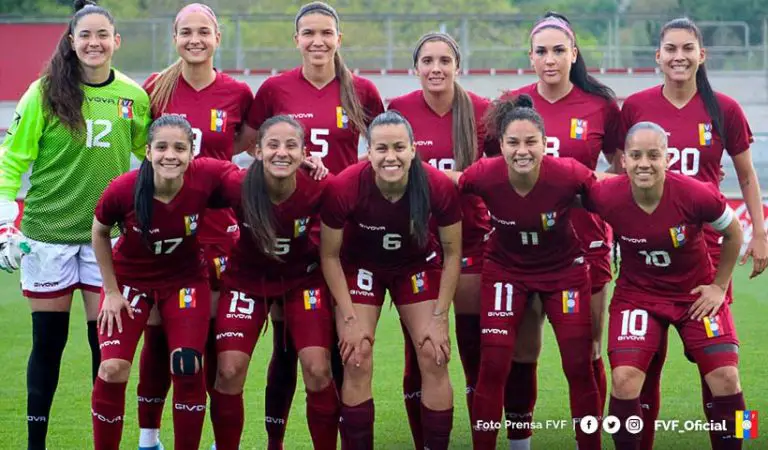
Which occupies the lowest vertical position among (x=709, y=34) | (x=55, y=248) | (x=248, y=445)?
(x=248, y=445)

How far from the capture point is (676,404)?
6875mm

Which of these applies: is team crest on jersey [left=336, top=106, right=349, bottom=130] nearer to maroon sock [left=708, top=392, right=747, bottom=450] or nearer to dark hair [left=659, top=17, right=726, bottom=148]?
dark hair [left=659, top=17, right=726, bottom=148]

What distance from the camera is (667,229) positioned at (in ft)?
16.5

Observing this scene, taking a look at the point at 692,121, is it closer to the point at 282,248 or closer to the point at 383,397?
the point at 282,248

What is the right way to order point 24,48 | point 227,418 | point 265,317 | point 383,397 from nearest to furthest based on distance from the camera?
→ point 227,418 < point 265,317 < point 383,397 < point 24,48

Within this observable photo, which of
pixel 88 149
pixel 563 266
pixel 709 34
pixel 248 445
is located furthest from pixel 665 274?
pixel 709 34

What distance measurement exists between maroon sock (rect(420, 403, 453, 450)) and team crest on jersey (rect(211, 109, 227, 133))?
5.17 feet

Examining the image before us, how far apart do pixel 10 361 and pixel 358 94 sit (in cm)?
376

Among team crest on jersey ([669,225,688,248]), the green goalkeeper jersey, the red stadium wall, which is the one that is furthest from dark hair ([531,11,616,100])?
the red stadium wall

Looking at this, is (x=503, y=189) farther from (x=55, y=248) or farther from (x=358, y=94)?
(x=55, y=248)

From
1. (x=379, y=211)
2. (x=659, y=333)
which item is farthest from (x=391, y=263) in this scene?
(x=659, y=333)

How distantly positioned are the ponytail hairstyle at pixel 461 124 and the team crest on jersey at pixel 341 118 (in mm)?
403

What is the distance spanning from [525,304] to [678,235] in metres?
0.72

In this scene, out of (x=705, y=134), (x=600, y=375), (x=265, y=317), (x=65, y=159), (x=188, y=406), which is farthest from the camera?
(x=600, y=375)
